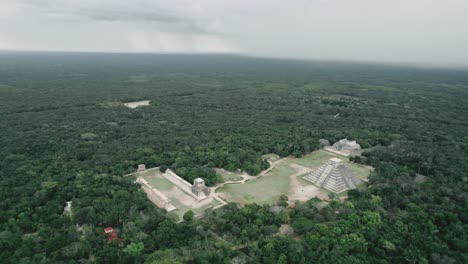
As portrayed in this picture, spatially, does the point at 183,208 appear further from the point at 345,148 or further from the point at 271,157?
the point at 345,148

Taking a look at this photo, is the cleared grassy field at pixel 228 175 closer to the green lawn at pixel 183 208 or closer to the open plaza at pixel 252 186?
the open plaza at pixel 252 186

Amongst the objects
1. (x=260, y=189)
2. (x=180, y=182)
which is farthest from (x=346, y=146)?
(x=180, y=182)

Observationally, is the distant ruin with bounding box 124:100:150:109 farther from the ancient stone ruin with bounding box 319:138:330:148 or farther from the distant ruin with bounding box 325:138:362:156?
the distant ruin with bounding box 325:138:362:156

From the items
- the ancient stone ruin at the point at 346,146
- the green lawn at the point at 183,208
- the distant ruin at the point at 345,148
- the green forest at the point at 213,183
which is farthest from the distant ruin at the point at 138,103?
the green lawn at the point at 183,208

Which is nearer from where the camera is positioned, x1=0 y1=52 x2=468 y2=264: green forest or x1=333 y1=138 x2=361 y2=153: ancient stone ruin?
x1=0 y1=52 x2=468 y2=264: green forest

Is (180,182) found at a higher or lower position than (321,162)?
higher

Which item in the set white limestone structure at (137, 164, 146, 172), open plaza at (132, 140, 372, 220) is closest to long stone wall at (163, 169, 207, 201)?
open plaza at (132, 140, 372, 220)

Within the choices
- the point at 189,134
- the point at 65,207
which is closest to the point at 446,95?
the point at 189,134
